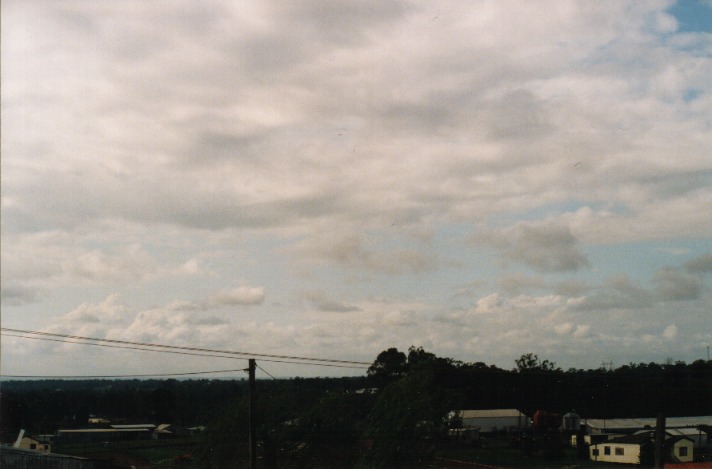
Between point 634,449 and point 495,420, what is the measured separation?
32443 mm

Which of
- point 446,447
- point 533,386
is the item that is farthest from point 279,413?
point 533,386

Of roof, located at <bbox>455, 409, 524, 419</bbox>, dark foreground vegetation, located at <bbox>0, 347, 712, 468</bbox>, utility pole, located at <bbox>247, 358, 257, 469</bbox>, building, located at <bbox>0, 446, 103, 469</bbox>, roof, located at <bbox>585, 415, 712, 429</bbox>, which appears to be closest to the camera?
utility pole, located at <bbox>247, 358, 257, 469</bbox>

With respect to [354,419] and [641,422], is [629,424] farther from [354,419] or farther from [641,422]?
[354,419]

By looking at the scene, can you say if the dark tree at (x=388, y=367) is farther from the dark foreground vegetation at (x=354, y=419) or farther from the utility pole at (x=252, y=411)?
the utility pole at (x=252, y=411)

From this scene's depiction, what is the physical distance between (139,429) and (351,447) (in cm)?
7544

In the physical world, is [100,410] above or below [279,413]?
below

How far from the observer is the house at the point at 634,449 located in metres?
67.8

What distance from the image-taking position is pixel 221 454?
141 ft

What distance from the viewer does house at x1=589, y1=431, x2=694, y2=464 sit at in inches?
2667

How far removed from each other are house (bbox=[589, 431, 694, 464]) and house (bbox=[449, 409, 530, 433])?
23550 millimetres

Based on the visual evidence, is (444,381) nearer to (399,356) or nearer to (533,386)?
(533,386)

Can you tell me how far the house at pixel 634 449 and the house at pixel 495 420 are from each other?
2355 centimetres

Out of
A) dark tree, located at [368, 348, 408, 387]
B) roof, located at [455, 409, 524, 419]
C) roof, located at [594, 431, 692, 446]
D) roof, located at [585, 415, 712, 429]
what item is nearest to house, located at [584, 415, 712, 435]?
roof, located at [585, 415, 712, 429]

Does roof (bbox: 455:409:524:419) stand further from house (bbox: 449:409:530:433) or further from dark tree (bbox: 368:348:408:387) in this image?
dark tree (bbox: 368:348:408:387)
